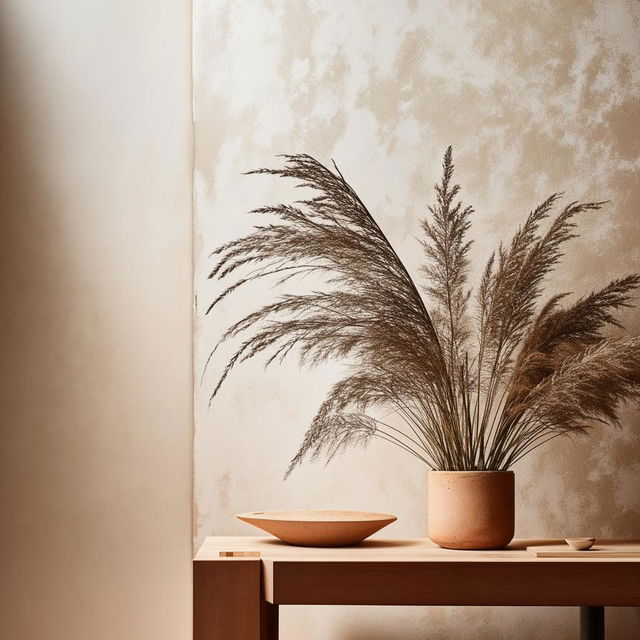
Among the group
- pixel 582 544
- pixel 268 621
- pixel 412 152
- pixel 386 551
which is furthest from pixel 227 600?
pixel 412 152

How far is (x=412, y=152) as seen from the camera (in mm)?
2010

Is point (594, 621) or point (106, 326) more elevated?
point (106, 326)

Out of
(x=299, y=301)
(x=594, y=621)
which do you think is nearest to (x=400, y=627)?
(x=594, y=621)

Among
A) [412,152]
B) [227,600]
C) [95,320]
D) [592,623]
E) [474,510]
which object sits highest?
[412,152]

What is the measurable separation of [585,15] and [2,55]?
1.43 m

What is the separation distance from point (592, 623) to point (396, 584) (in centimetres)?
62

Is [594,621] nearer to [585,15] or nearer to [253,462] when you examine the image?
[253,462]

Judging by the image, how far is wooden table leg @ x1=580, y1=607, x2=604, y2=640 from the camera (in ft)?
5.75

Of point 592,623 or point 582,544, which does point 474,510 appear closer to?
point 582,544

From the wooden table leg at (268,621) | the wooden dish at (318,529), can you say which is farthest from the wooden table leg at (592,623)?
the wooden table leg at (268,621)

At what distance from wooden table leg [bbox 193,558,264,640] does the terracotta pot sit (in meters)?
0.39

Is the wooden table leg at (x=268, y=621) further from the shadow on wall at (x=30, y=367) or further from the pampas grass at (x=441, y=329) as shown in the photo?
the shadow on wall at (x=30, y=367)

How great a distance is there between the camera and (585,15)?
2.05 metres

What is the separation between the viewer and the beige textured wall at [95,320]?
1.89m
